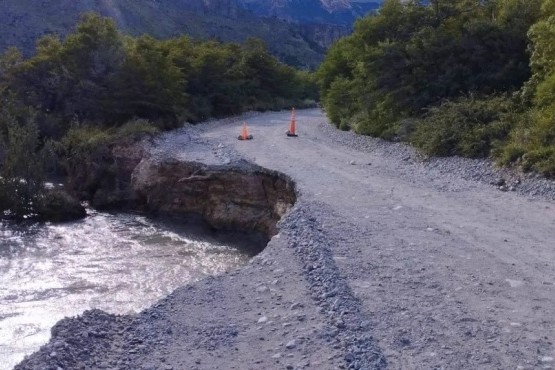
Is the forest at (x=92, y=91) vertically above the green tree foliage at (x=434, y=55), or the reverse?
the green tree foliage at (x=434, y=55)

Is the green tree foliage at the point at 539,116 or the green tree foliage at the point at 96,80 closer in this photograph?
the green tree foliage at the point at 539,116

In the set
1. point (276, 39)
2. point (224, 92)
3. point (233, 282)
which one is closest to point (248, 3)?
point (276, 39)

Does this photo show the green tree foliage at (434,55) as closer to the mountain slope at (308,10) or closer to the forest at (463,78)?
the forest at (463,78)

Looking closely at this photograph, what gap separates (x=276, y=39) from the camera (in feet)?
A: 351

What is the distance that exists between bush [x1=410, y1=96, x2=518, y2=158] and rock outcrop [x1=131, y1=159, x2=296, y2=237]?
444 centimetres

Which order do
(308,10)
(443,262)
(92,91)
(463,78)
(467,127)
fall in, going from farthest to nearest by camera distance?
1. (308,10)
2. (92,91)
3. (463,78)
4. (467,127)
5. (443,262)

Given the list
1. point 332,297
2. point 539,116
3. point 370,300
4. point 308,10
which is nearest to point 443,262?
point 370,300

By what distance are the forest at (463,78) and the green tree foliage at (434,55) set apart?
0.10 ft

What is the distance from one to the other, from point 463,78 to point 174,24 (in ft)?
249

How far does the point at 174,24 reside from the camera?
9056cm

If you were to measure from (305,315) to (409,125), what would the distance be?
1351 centimetres

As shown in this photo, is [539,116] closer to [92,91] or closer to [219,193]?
[219,193]

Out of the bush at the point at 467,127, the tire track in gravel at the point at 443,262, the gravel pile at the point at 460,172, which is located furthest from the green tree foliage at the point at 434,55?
the tire track in gravel at the point at 443,262

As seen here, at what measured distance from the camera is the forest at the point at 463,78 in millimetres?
15672
